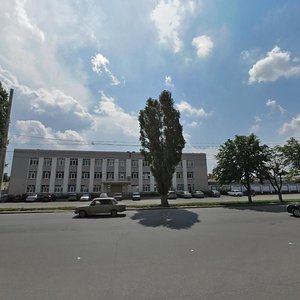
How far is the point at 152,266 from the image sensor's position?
20.1ft

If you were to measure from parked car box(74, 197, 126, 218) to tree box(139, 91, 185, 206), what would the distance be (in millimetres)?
9333

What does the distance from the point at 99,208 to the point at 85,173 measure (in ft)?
136

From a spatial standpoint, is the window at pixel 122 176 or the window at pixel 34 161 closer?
the window at pixel 34 161

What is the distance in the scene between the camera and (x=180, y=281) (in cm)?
514

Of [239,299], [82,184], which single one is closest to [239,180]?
[239,299]

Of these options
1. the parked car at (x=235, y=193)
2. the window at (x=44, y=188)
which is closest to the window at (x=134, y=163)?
the window at (x=44, y=188)

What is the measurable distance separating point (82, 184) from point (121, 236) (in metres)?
49.6

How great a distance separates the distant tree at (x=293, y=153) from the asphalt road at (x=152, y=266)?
81.8 feet

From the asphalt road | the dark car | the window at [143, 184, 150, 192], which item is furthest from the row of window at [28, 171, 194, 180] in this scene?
the asphalt road

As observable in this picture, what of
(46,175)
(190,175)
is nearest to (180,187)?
(190,175)

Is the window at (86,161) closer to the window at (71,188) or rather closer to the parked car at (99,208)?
the window at (71,188)

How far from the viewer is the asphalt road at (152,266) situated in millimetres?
4605

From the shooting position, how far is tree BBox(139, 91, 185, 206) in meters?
27.7

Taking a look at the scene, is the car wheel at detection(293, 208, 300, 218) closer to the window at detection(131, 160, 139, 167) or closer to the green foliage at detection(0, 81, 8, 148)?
the green foliage at detection(0, 81, 8, 148)
